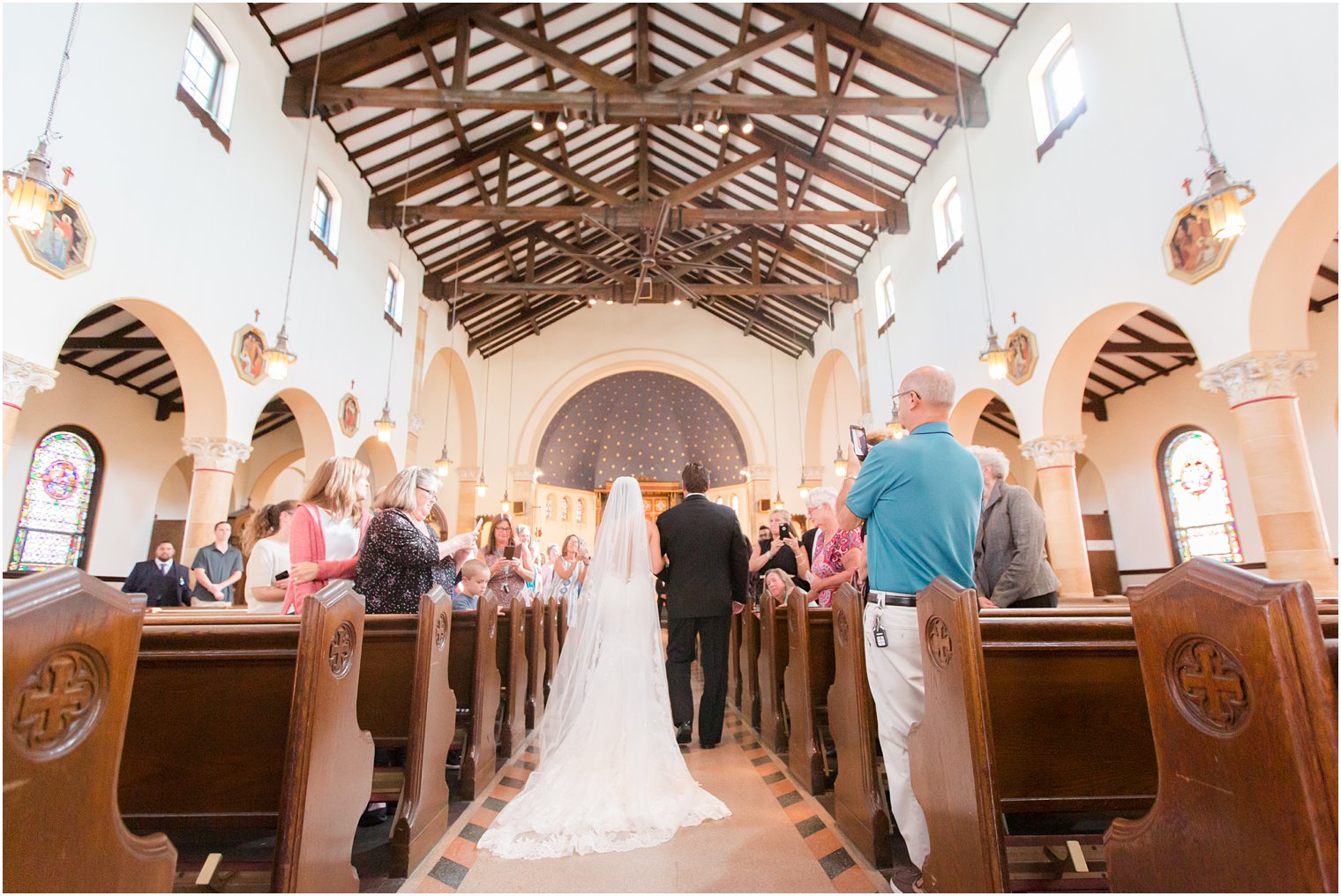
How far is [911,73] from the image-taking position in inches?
291

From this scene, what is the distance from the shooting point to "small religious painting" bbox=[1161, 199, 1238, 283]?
4.73 meters

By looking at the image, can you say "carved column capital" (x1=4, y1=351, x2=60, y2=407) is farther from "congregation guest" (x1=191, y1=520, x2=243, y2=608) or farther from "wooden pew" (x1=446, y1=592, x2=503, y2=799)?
"wooden pew" (x1=446, y1=592, x2=503, y2=799)

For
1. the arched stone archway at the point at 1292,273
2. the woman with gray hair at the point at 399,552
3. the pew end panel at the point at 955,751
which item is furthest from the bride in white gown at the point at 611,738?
the arched stone archway at the point at 1292,273

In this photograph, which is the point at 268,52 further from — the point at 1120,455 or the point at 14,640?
the point at 1120,455

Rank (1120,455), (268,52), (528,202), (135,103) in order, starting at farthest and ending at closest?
(528,202) → (1120,455) → (268,52) → (135,103)

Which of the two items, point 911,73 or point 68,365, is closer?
point 911,73

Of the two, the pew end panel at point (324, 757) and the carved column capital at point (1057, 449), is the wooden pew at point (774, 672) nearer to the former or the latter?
the pew end panel at point (324, 757)

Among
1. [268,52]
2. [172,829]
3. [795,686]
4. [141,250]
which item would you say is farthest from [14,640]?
[268,52]

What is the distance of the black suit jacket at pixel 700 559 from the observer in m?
3.93

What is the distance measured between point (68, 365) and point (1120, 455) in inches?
647

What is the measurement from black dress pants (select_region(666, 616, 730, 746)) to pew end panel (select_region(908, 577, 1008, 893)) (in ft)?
6.87

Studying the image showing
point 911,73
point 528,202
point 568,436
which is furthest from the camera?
point 568,436

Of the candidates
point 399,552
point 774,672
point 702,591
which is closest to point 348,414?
point 702,591

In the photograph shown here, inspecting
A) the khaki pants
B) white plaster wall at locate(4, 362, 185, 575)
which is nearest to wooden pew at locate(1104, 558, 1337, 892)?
the khaki pants
